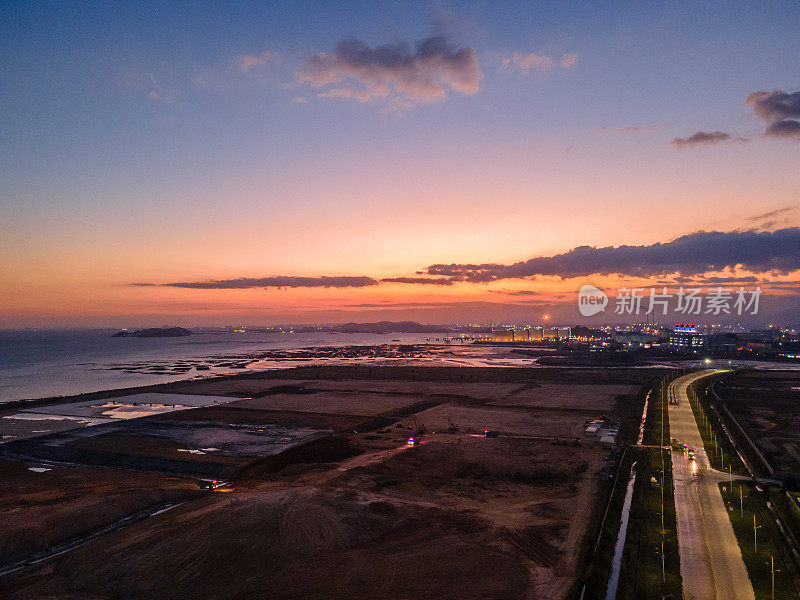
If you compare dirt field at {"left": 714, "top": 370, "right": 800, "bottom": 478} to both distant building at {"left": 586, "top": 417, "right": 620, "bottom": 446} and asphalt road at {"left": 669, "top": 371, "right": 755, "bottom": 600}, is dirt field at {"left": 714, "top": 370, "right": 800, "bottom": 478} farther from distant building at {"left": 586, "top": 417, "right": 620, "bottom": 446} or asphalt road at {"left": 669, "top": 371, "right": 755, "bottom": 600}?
distant building at {"left": 586, "top": 417, "right": 620, "bottom": 446}

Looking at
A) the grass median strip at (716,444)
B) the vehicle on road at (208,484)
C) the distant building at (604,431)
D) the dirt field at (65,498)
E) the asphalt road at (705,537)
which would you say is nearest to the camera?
the asphalt road at (705,537)

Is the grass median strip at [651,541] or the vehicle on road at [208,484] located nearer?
the grass median strip at [651,541]

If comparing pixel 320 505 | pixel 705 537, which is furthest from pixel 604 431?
pixel 320 505

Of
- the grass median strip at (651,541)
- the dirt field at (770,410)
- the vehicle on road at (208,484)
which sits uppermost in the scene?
the grass median strip at (651,541)

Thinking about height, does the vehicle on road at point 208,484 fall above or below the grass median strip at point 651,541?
below

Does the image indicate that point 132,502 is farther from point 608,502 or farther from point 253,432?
point 608,502

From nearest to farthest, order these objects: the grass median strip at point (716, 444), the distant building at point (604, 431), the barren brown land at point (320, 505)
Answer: the barren brown land at point (320, 505) < the grass median strip at point (716, 444) < the distant building at point (604, 431)

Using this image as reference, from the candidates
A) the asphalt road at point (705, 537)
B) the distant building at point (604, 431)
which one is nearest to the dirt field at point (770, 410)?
the asphalt road at point (705, 537)

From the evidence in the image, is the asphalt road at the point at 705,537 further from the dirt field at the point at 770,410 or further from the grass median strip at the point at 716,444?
the dirt field at the point at 770,410
